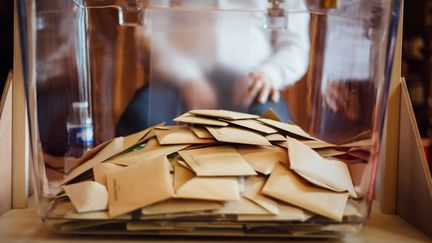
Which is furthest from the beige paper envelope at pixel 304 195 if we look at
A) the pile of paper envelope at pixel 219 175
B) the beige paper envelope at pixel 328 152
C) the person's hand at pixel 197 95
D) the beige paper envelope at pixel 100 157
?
the person's hand at pixel 197 95

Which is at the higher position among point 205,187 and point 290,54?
point 290,54

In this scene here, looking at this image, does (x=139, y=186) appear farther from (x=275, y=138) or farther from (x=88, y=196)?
(x=275, y=138)

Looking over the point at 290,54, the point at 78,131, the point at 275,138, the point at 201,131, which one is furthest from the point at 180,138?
the point at 290,54

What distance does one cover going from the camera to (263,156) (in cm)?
58

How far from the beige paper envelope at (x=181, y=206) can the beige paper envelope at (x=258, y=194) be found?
4cm

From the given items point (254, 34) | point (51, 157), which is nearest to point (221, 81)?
point (254, 34)

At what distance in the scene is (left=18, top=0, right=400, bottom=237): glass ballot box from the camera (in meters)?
0.50

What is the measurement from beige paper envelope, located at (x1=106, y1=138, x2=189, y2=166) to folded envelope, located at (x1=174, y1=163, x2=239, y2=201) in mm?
64

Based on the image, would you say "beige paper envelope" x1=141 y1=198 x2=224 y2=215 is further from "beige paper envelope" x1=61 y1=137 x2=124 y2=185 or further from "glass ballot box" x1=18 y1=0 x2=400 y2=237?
"beige paper envelope" x1=61 y1=137 x2=124 y2=185

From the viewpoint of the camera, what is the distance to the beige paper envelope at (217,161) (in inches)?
20.3

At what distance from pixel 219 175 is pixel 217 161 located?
0.11 ft

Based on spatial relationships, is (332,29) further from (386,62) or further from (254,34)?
(386,62)

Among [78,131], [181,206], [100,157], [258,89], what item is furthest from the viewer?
[258,89]

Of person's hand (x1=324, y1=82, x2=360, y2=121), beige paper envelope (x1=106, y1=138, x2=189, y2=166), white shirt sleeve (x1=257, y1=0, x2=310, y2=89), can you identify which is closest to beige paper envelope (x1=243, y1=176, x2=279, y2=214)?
beige paper envelope (x1=106, y1=138, x2=189, y2=166)
